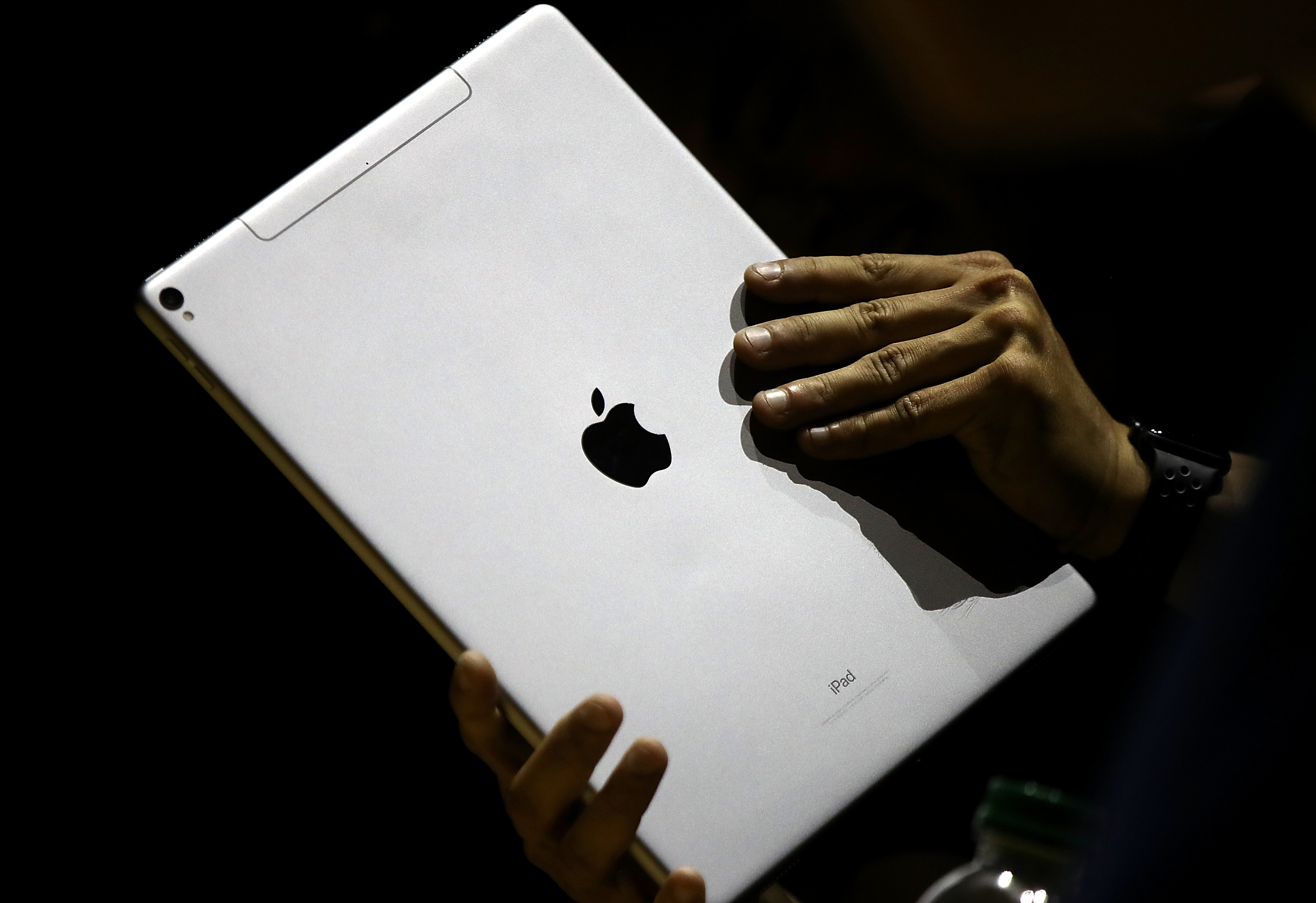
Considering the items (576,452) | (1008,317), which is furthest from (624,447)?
(1008,317)

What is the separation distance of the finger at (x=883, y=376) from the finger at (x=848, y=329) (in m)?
0.02

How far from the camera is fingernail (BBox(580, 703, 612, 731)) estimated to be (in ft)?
2.73

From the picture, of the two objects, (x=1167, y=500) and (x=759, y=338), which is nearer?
(x=759, y=338)

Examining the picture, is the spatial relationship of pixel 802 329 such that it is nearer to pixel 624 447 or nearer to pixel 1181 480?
pixel 624 447

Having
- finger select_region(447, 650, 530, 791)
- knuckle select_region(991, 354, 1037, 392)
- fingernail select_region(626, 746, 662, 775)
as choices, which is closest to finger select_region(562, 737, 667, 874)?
fingernail select_region(626, 746, 662, 775)

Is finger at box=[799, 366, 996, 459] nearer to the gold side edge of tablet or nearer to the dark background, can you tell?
the dark background

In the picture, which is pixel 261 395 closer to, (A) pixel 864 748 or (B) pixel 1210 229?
(A) pixel 864 748

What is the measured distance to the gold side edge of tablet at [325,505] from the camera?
33.2 inches

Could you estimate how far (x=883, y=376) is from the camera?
103cm

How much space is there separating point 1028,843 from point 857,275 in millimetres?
668

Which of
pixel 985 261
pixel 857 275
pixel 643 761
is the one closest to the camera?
pixel 643 761

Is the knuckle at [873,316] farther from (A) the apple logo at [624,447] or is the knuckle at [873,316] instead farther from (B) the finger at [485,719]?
(B) the finger at [485,719]

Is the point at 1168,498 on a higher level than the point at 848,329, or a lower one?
lower

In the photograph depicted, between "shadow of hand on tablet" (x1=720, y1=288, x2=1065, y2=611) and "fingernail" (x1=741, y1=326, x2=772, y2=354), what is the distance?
2 centimetres
